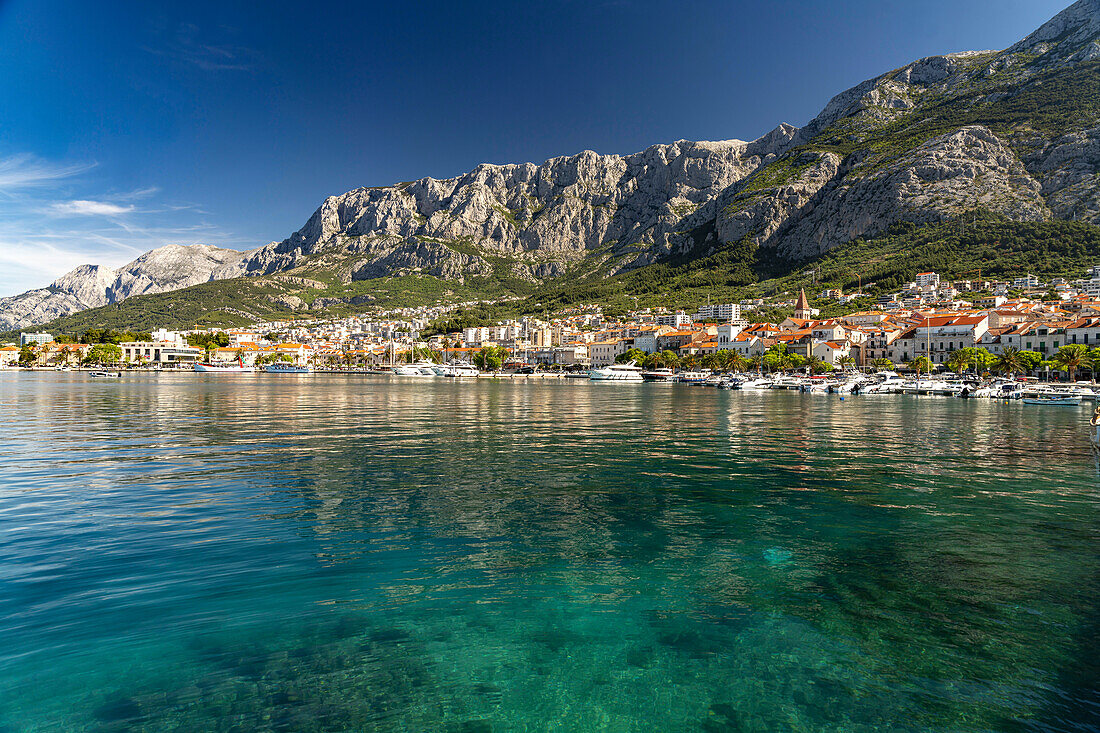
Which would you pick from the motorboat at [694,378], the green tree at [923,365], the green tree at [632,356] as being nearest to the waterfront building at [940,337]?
the green tree at [923,365]

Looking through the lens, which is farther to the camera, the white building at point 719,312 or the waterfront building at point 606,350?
the white building at point 719,312

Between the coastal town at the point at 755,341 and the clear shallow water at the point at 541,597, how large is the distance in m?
86.1

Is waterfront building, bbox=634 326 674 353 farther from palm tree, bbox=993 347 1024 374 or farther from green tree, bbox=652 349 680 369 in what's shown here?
palm tree, bbox=993 347 1024 374

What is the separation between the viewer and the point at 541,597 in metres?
7.61

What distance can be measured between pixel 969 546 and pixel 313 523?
39.9 feet

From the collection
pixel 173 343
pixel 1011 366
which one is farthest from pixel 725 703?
pixel 173 343

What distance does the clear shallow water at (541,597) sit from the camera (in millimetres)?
5195

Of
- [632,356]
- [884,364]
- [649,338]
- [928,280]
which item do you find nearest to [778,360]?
[884,364]

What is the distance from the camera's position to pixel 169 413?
32750 mm

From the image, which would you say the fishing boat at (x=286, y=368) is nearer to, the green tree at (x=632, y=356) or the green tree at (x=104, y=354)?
the green tree at (x=104, y=354)

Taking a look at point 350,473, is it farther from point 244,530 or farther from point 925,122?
point 925,122

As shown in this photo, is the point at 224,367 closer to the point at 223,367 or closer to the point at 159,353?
the point at 223,367

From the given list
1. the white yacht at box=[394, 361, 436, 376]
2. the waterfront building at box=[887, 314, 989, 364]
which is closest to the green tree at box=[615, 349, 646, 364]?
the white yacht at box=[394, 361, 436, 376]

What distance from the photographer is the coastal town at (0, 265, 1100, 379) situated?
309 feet
